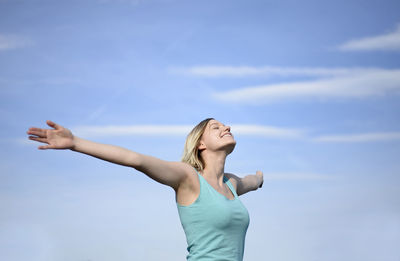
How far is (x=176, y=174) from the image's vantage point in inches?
201

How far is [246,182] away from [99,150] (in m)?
3.13

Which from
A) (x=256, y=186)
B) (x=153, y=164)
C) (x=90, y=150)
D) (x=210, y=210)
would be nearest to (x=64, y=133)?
(x=90, y=150)

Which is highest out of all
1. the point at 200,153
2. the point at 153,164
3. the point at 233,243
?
the point at 200,153

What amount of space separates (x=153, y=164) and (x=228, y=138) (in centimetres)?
136

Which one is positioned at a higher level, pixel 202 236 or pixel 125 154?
pixel 125 154

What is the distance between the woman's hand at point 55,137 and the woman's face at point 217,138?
1.92 meters

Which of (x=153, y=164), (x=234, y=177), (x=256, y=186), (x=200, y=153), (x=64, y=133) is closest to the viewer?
(x=64, y=133)

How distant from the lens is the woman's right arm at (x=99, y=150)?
431 centimetres

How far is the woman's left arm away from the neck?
25.9 inches

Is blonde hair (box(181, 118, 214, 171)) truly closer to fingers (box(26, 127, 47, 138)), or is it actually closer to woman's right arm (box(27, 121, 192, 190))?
→ woman's right arm (box(27, 121, 192, 190))

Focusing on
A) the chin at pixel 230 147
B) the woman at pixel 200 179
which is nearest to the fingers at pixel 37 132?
the woman at pixel 200 179

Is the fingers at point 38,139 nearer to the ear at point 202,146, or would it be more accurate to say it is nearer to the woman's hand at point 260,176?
the ear at point 202,146

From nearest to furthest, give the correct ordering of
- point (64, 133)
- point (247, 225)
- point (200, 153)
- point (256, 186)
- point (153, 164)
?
point (64, 133) < point (153, 164) < point (247, 225) < point (200, 153) < point (256, 186)

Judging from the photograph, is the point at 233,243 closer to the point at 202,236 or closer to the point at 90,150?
the point at 202,236
